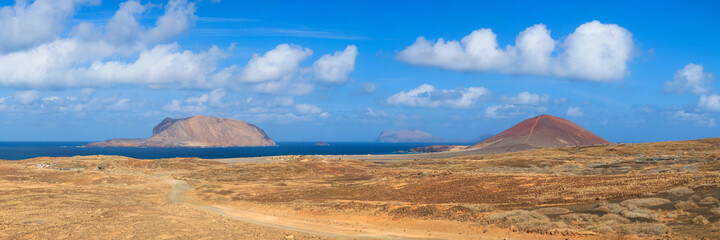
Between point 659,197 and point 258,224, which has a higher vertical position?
point 659,197

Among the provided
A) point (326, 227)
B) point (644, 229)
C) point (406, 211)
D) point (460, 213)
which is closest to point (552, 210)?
point (460, 213)

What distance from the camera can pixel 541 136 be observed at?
163 m

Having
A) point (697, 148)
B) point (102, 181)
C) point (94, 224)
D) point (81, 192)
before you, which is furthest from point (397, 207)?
point (697, 148)

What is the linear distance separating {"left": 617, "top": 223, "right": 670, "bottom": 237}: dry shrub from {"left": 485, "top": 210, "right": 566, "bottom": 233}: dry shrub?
2.34m

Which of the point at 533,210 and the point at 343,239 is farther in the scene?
the point at 533,210

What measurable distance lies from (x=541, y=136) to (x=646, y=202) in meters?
150

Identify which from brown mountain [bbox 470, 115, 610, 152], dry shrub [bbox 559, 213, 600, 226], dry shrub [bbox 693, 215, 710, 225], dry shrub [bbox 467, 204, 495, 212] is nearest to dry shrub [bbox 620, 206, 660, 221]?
dry shrub [bbox 559, 213, 600, 226]

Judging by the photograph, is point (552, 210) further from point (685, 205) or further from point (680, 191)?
point (680, 191)

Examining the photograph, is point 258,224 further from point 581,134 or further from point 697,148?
point 581,134

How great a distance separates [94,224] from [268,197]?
1616 centimetres

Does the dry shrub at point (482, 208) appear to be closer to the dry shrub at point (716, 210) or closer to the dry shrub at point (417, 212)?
the dry shrub at point (417, 212)

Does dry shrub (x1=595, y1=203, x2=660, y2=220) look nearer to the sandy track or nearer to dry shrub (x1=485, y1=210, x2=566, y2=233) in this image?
dry shrub (x1=485, y1=210, x2=566, y2=233)

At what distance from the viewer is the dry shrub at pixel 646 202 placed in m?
21.6

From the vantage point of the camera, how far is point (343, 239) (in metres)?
18.7
